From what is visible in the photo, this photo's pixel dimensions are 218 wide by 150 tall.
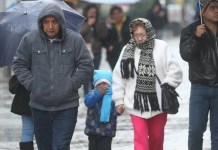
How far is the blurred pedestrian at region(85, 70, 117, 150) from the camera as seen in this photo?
8773 mm

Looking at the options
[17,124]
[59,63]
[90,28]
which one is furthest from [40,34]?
[90,28]

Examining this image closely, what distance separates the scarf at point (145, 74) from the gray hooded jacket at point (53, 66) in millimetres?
639

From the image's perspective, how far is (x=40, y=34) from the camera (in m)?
7.77

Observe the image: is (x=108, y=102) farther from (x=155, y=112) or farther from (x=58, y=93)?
(x=58, y=93)

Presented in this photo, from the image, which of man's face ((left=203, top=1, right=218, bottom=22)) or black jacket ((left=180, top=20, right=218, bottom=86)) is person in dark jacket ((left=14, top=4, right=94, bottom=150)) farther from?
man's face ((left=203, top=1, right=218, bottom=22))

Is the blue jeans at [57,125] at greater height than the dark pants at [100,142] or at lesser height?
greater

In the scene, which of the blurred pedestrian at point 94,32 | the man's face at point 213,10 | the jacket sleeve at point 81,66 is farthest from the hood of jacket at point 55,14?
the blurred pedestrian at point 94,32

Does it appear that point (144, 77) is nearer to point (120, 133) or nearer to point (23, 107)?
point (23, 107)

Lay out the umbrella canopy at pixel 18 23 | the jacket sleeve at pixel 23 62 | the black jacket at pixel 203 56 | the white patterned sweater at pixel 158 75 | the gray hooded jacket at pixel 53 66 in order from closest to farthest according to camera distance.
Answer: the gray hooded jacket at pixel 53 66
the jacket sleeve at pixel 23 62
the black jacket at pixel 203 56
the white patterned sweater at pixel 158 75
the umbrella canopy at pixel 18 23

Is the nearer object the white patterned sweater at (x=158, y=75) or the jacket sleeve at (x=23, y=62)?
the jacket sleeve at (x=23, y=62)

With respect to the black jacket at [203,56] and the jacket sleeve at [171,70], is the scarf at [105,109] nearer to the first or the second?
the jacket sleeve at [171,70]

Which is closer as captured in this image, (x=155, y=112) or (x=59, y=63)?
(x=59, y=63)

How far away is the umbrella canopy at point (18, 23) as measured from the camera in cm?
860

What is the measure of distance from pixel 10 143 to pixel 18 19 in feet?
9.49
